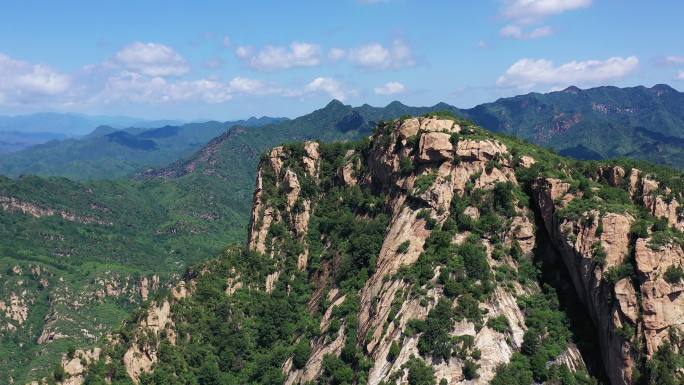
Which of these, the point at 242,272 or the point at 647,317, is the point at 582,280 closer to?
the point at 647,317

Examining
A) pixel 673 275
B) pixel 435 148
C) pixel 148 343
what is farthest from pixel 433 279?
pixel 148 343

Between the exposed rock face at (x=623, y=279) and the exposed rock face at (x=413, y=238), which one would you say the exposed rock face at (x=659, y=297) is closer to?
the exposed rock face at (x=623, y=279)

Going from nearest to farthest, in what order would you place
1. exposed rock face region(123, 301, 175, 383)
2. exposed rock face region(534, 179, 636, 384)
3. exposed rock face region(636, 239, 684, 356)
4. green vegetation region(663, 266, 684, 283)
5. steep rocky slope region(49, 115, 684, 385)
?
exposed rock face region(636, 239, 684, 356)
green vegetation region(663, 266, 684, 283)
exposed rock face region(534, 179, 636, 384)
steep rocky slope region(49, 115, 684, 385)
exposed rock face region(123, 301, 175, 383)

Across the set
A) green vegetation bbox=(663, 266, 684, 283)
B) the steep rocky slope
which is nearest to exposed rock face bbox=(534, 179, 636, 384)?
the steep rocky slope

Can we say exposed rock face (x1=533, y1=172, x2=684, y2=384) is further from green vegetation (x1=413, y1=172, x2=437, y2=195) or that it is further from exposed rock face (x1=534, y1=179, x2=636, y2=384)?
green vegetation (x1=413, y1=172, x2=437, y2=195)

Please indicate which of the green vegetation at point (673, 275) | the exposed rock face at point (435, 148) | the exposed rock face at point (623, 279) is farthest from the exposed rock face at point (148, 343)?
the green vegetation at point (673, 275)

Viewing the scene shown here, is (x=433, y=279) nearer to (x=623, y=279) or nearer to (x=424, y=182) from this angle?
(x=424, y=182)

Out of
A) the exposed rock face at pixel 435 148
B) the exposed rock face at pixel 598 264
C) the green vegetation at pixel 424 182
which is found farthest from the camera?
the exposed rock face at pixel 435 148

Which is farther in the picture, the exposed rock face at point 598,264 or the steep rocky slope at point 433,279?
the steep rocky slope at point 433,279

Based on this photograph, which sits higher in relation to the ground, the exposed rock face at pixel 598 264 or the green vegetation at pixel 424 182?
the green vegetation at pixel 424 182
